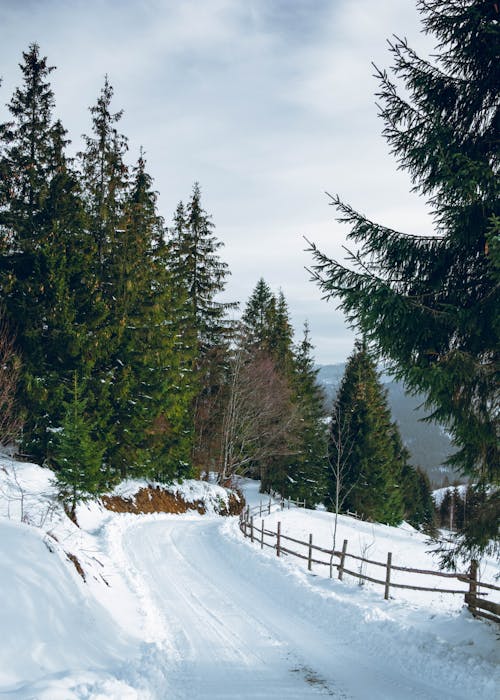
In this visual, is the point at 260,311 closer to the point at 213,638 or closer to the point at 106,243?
the point at 106,243

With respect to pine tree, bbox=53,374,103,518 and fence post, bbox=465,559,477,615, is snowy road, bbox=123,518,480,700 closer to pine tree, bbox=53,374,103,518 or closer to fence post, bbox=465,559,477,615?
fence post, bbox=465,559,477,615

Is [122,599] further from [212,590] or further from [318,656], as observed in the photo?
[318,656]

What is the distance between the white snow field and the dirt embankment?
1160cm

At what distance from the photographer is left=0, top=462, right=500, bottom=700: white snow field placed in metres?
5.97

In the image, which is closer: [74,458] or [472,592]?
[472,592]

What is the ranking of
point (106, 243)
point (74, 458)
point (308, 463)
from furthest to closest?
point (308, 463) → point (106, 243) → point (74, 458)

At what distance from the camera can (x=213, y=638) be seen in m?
8.22

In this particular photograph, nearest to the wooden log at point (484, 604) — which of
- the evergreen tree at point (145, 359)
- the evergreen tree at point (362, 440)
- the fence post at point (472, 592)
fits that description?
the fence post at point (472, 592)

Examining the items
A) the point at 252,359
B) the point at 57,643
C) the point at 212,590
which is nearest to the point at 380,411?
the point at 252,359

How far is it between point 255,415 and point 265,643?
26002mm

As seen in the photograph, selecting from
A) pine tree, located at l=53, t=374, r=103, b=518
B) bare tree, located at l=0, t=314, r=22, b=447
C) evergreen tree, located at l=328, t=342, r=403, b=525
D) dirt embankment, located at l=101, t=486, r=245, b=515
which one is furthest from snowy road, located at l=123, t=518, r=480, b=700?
evergreen tree, located at l=328, t=342, r=403, b=525

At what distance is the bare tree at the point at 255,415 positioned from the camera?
109 ft

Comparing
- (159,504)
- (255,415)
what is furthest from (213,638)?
(255,415)

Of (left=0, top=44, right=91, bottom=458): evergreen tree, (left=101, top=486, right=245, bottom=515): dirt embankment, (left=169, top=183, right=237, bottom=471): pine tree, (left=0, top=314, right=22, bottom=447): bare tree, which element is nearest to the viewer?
(left=0, top=314, right=22, bottom=447): bare tree
